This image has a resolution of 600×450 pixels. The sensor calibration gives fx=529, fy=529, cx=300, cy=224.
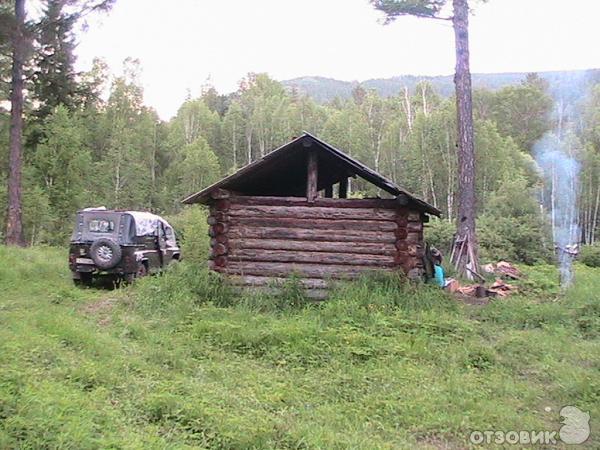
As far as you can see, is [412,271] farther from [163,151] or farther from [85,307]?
[163,151]

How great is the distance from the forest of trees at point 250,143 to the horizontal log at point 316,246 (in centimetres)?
1059

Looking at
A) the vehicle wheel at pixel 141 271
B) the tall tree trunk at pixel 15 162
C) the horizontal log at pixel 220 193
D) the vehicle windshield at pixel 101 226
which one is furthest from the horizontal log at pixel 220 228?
the tall tree trunk at pixel 15 162

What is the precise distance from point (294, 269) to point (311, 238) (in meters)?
0.69

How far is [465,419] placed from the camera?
16.6ft

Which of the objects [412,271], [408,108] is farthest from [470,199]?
[408,108]

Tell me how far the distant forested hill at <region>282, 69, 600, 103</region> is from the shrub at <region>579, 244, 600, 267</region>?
1170 inches

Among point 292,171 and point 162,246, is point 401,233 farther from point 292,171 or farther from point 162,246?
point 162,246

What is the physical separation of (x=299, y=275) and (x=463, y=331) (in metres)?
3.39

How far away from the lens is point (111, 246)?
11.6 metres

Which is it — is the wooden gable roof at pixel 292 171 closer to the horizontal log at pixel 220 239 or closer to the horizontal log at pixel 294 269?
the horizontal log at pixel 220 239

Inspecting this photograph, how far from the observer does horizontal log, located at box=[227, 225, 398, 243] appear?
1030cm

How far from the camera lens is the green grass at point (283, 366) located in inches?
178

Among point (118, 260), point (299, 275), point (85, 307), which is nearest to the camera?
point (85, 307)
